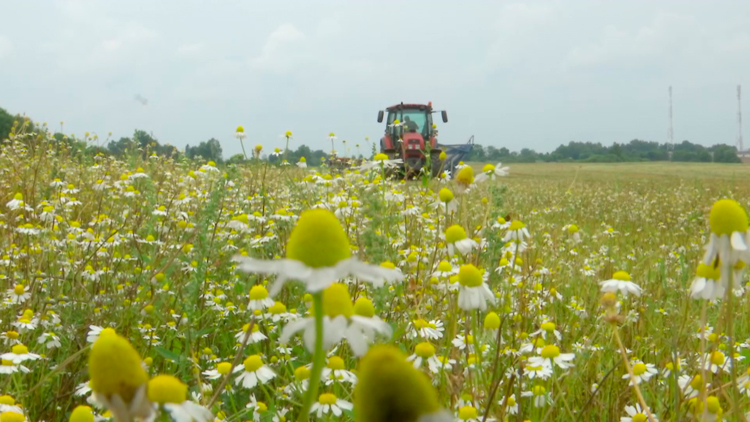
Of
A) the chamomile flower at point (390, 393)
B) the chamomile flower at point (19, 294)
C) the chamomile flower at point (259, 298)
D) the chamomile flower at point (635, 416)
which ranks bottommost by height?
the chamomile flower at point (635, 416)

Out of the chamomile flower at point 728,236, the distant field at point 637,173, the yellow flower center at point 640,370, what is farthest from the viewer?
the distant field at point 637,173

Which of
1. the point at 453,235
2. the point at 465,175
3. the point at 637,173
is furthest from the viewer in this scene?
the point at 637,173

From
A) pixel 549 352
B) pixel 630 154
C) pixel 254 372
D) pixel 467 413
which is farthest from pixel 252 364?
pixel 630 154

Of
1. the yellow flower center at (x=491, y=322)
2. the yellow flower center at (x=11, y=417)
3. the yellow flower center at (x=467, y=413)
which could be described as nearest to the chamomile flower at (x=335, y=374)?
the yellow flower center at (x=467, y=413)

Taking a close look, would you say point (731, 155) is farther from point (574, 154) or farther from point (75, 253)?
point (75, 253)

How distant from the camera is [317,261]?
70 cm

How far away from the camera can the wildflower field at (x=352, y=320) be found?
0.73 meters

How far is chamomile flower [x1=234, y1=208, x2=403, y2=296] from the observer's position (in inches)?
26.6

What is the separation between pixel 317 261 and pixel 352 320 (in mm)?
184

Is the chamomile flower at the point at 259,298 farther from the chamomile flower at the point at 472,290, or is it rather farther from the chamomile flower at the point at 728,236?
the chamomile flower at the point at 728,236

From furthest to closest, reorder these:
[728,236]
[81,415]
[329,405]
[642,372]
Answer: [642,372] < [329,405] < [728,236] < [81,415]

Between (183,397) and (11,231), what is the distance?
3979 mm

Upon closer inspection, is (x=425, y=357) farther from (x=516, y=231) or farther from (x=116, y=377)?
(x=116, y=377)

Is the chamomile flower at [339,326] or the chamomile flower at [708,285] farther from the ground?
the chamomile flower at [339,326]
